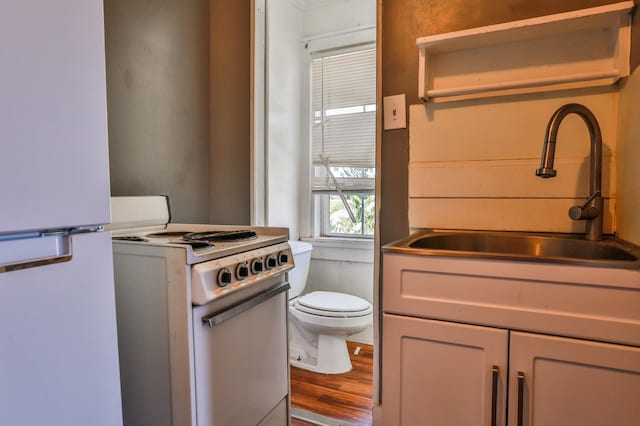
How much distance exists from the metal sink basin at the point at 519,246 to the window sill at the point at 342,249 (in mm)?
1005

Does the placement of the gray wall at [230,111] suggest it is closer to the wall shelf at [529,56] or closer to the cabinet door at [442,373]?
the wall shelf at [529,56]

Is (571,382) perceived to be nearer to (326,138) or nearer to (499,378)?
(499,378)

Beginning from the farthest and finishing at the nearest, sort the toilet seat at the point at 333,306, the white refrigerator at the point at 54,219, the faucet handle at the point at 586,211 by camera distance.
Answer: the toilet seat at the point at 333,306
the faucet handle at the point at 586,211
the white refrigerator at the point at 54,219

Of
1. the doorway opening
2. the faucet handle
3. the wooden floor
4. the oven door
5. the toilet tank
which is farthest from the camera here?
the doorway opening

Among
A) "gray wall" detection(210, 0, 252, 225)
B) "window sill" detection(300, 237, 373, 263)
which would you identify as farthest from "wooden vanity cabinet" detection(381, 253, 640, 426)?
"window sill" detection(300, 237, 373, 263)

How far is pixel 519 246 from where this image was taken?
Answer: 4.52 ft

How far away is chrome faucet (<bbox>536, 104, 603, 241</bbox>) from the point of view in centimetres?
116

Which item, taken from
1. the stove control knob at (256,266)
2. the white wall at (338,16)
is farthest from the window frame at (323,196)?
the stove control knob at (256,266)

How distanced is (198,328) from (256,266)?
287mm

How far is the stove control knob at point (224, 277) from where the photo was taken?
110 centimetres

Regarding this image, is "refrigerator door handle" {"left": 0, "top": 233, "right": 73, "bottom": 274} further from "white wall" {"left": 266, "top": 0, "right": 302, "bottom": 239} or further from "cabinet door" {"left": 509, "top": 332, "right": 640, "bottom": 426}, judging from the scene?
"white wall" {"left": 266, "top": 0, "right": 302, "bottom": 239}

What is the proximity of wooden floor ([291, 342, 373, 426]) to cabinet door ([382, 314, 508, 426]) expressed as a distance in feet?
2.41

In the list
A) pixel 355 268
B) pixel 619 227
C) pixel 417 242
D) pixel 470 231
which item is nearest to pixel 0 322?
pixel 417 242

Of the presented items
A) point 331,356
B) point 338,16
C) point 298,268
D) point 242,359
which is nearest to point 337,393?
point 331,356
